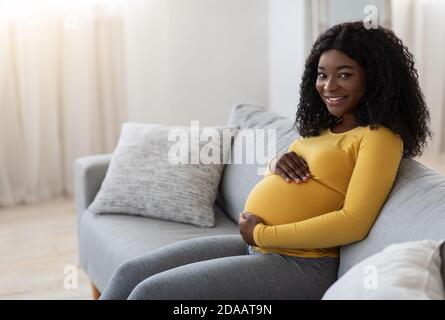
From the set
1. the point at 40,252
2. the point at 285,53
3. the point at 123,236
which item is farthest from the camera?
the point at 285,53

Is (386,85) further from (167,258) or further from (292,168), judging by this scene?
(167,258)

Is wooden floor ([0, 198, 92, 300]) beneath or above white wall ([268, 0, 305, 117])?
beneath

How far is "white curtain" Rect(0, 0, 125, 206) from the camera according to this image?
11.6 ft

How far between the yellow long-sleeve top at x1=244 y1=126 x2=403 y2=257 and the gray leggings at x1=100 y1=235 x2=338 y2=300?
0.05 metres

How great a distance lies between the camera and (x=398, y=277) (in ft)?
3.77

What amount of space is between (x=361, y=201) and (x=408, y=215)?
0.34 ft

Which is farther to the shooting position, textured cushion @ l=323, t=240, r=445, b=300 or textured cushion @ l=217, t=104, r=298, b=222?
textured cushion @ l=217, t=104, r=298, b=222

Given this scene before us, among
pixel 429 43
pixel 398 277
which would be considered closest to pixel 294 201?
pixel 398 277

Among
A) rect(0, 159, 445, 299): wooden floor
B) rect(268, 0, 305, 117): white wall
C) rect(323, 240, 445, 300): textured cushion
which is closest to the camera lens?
rect(323, 240, 445, 300): textured cushion

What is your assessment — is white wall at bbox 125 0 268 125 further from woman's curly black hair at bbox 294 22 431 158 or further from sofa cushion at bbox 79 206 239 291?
woman's curly black hair at bbox 294 22 431 158

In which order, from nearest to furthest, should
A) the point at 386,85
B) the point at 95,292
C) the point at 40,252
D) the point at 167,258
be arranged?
the point at 386,85 < the point at 167,258 < the point at 95,292 < the point at 40,252

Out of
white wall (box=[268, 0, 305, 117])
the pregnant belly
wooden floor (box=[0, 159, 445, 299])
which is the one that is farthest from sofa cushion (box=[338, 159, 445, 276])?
white wall (box=[268, 0, 305, 117])

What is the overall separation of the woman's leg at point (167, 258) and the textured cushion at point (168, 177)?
419 mm
